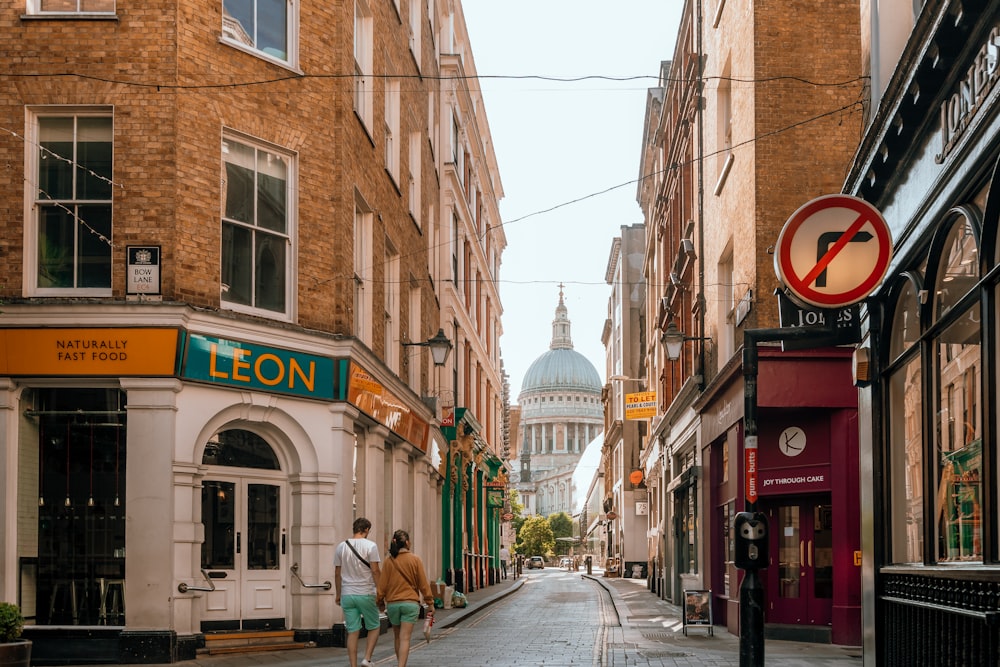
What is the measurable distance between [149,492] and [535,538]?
139714 mm

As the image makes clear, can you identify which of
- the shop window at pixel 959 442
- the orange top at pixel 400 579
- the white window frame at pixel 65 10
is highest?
the white window frame at pixel 65 10

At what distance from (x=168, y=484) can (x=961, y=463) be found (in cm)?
1018

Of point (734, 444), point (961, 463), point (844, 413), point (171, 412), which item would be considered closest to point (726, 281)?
point (734, 444)

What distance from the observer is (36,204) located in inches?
650

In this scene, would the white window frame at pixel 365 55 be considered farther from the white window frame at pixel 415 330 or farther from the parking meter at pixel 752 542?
the parking meter at pixel 752 542

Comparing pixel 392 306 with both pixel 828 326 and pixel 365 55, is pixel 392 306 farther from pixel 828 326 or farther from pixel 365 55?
Answer: pixel 828 326

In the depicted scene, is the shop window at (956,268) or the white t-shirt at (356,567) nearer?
the shop window at (956,268)

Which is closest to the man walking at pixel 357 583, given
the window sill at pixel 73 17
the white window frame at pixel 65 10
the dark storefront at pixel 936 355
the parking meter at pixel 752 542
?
the dark storefront at pixel 936 355

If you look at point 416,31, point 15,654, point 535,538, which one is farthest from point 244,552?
point 535,538

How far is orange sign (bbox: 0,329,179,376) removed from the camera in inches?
635

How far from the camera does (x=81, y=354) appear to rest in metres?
16.2

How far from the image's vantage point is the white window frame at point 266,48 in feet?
57.6

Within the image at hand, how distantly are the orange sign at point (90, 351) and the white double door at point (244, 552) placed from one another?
6.72ft

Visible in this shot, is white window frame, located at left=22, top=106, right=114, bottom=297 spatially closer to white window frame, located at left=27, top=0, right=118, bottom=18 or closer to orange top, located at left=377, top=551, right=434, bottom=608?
white window frame, located at left=27, top=0, right=118, bottom=18
